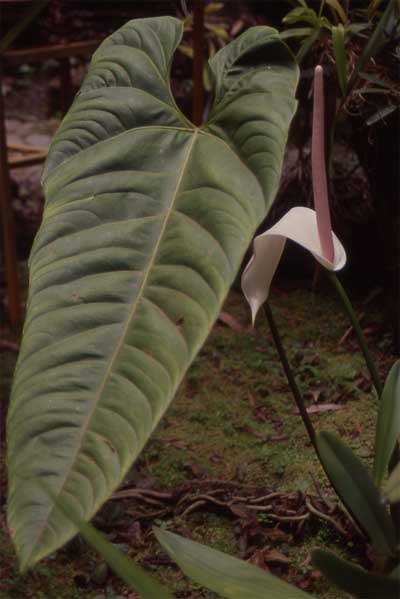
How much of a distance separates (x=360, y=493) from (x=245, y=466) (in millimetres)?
558

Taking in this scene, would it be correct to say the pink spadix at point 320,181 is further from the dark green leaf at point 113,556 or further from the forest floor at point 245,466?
the forest floor at point 245,466

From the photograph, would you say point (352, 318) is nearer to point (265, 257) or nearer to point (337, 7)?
point (265, 257)

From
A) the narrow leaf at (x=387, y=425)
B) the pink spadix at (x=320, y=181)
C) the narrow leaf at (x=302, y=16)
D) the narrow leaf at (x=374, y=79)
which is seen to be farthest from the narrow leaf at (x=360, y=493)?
the narrow leaf at (x=302, y=16)

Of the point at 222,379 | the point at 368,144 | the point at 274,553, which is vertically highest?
the point at 368,144

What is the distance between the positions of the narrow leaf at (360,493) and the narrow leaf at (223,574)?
15 centimetres

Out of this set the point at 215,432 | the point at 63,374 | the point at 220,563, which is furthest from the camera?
the point at 215,432

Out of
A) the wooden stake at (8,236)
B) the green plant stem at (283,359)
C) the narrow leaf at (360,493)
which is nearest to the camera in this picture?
the narrow leaf at (360,493)

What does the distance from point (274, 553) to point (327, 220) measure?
1.94 feet

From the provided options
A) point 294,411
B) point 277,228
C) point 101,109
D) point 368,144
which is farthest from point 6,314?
point 277,228

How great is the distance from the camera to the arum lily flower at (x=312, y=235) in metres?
0.88

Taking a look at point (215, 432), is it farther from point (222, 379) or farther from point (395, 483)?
point (395, 483)

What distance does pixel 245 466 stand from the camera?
1.44m

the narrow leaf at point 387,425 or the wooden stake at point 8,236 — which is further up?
the narrow leaf at point 387,425

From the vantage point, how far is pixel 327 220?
88cm
